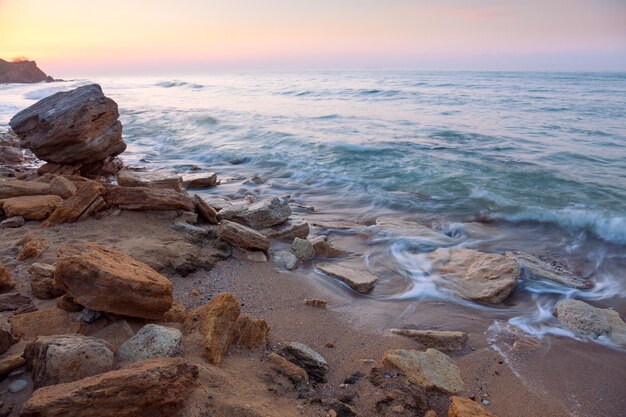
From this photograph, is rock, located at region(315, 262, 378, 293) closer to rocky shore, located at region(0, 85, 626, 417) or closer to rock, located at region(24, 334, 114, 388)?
rocky shore, located at region(0, 85, 626, 417)

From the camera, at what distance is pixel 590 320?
3816 millimetres

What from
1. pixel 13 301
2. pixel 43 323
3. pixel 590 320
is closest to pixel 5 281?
pixel 13 301

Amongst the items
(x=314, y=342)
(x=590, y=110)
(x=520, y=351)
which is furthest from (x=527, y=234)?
(x=590, y=110)

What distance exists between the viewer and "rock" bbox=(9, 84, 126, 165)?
21.6ft

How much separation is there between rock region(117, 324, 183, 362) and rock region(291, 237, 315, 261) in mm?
2624

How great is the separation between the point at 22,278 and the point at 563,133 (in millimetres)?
14909

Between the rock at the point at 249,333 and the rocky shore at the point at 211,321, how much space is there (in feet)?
0.03

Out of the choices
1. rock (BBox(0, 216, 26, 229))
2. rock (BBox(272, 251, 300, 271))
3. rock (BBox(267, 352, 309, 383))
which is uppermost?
rock (BBox(0, 216, 26, 229))

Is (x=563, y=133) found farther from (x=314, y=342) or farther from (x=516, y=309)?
(x=314, y=342)

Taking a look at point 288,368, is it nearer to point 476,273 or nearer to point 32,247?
point 32,247

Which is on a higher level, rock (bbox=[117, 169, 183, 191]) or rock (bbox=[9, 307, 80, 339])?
rock (bbox=[117, 169, 183, 191])

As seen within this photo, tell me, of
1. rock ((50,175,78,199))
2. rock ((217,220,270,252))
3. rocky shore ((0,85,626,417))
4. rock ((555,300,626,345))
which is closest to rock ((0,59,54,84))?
rock ((50,175,78,199))

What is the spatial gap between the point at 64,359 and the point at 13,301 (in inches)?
50.0

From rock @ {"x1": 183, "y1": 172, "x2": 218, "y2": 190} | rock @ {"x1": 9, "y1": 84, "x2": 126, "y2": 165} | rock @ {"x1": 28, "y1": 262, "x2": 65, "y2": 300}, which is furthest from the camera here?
rock @ {"x1": 183, "y1": 172, "x2": 218, "y2": 190}
